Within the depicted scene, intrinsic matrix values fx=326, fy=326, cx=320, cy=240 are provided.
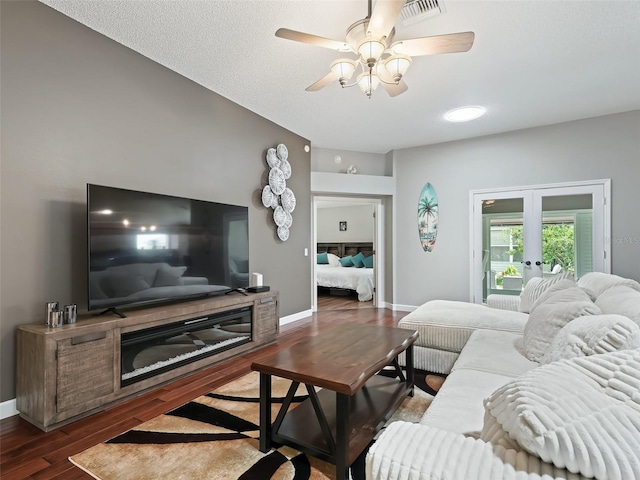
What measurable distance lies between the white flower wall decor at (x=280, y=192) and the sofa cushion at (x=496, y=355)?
9.38ft

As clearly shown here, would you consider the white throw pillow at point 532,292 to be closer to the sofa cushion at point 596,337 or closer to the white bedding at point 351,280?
the sofa cushion at point 596,337

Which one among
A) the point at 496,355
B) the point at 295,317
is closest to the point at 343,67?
the point at 496,355

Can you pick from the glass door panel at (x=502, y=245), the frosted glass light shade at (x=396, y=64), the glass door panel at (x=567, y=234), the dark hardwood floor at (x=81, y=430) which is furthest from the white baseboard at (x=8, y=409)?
the glass door panel at (x=567, y=234)

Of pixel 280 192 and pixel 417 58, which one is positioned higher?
pixel 417 58

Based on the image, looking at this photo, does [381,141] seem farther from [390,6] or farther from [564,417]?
[564,417]

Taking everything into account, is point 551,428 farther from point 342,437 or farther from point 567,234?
point 567,234

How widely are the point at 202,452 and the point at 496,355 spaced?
180cm

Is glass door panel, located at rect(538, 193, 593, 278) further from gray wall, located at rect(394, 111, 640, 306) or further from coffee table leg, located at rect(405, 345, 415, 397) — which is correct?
coffee table leg, located at rect(405, 345, 415, 397)

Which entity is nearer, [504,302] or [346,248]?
[504,302]

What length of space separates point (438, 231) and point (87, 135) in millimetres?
4798

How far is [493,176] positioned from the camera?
5.00 m

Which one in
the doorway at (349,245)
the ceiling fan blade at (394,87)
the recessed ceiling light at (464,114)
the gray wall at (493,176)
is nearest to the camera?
the ceiling fan blade at (394,87)

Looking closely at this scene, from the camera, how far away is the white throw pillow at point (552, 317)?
1.73 metres

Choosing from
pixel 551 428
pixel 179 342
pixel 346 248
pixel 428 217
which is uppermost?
pixel 428 217
